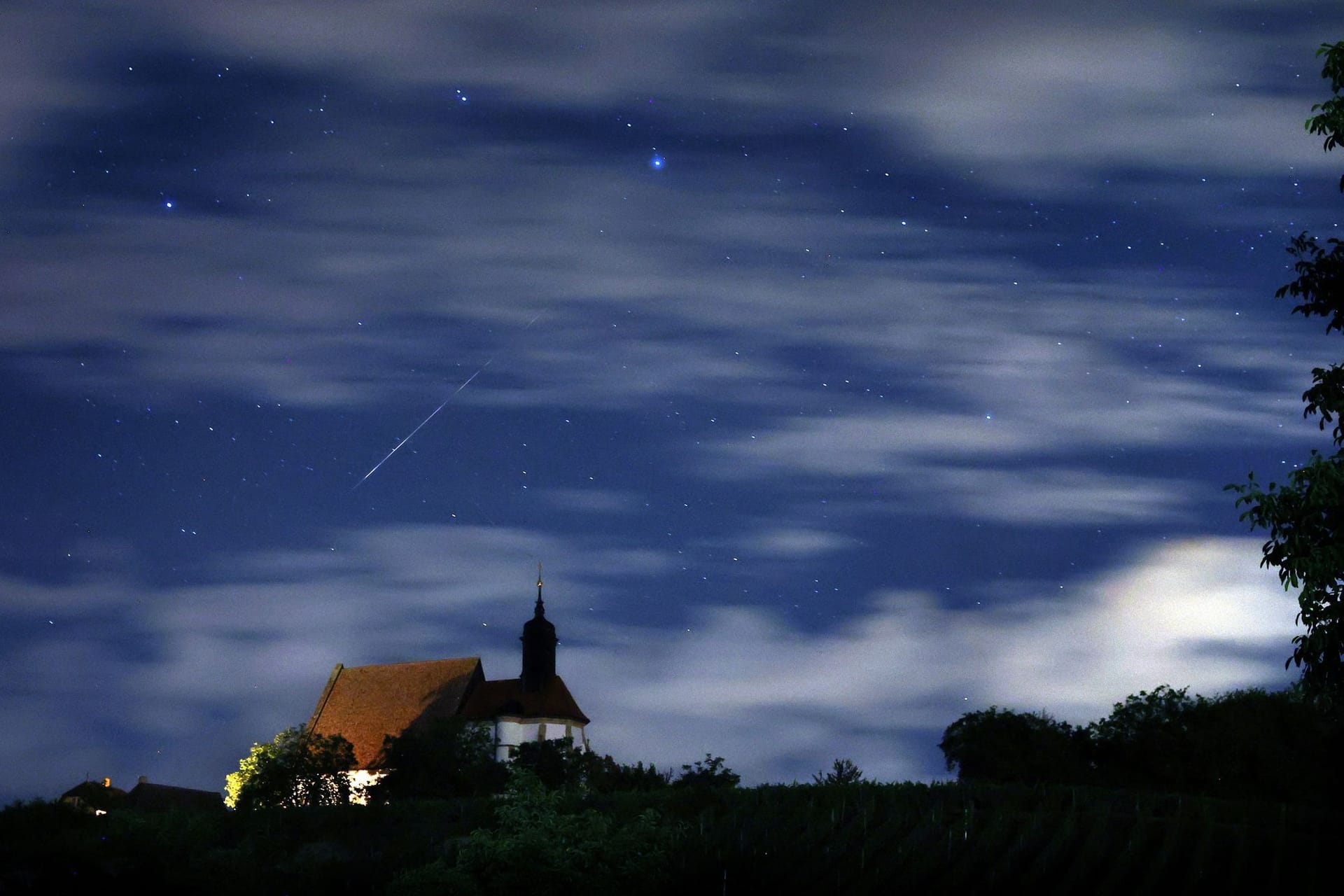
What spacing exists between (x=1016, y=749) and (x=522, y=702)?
176 ft

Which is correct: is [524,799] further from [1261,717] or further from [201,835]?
[1261,717]

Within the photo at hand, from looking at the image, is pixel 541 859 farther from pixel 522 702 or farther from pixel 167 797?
pixel 167 797

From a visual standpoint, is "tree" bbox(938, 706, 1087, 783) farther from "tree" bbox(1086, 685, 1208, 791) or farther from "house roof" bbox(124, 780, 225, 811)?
"house roof" bbox(124, 780, 225, 811)

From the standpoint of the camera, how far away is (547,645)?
13200cm

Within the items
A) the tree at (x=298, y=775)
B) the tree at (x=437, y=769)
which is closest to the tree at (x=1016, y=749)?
the tree at (x=437, y=769)

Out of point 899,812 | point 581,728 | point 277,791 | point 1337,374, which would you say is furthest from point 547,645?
point 1337,374

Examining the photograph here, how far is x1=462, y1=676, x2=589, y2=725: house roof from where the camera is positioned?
12719 cm

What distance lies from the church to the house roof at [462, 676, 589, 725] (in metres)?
0.06

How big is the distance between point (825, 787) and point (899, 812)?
10181 mm

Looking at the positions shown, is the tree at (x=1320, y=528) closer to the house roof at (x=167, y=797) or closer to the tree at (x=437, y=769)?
the tree at (x=437, y=769)

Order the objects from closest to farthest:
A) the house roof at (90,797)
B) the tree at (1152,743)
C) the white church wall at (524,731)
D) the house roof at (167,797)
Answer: the tree at (1152,743) → the house roof at (90,797) → the white church wall at (524,731) → the house roof at (167,797)

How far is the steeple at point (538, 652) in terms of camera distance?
12975cm

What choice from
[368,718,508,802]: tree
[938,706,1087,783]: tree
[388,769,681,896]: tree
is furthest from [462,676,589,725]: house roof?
[388,769,681,896]: tree

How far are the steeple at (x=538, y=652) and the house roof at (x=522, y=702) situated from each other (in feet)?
1.94
